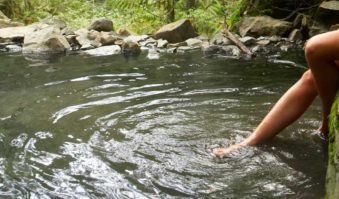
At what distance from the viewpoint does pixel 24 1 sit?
47.4ft

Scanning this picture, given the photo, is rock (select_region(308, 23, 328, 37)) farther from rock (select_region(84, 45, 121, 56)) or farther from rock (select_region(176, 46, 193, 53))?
rock (select_region(84, 45, 121, 56))

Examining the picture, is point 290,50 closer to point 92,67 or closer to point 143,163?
point 92,67

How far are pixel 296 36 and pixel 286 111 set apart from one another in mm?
6890

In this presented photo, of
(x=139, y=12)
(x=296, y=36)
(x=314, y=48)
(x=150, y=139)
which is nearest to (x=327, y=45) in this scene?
(x=314, y=48)

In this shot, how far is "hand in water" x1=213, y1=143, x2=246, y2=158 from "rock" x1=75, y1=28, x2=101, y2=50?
7173 millimetres

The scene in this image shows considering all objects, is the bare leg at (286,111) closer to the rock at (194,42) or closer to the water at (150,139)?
the water at (150,139)

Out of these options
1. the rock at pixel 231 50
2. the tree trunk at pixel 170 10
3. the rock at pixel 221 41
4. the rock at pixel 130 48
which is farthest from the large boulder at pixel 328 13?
the tree trunk at pixel 170 10

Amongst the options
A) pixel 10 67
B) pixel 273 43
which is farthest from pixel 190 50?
pixel 10 67

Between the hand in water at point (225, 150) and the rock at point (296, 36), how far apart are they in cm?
689

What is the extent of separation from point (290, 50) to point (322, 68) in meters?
6.12

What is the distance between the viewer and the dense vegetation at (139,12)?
11633 millimetres

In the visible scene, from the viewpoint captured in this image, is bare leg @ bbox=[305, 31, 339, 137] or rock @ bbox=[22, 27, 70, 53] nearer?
bare leg @ bbox=[305, 31, 339, 137]

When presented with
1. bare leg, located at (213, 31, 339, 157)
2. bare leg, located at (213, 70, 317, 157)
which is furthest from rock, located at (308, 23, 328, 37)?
bare leg, located at (213, 70, 317, 157)

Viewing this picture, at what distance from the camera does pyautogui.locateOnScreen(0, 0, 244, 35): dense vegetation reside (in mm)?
11633
